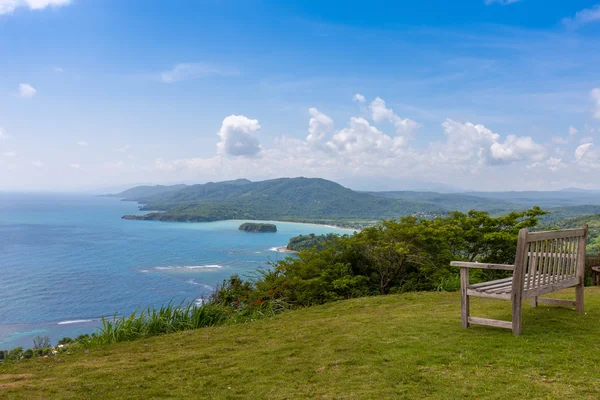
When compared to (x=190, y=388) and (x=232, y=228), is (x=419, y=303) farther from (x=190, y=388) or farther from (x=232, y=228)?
(x=232, y=228)

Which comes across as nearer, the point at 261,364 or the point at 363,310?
the point at 261,364

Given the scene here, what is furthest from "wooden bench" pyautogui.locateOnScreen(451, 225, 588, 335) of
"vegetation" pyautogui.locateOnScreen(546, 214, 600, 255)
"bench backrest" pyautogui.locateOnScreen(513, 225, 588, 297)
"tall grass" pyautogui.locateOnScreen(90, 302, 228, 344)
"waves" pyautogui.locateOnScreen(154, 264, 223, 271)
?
"waves" pyautogui.locateOnScreen(154, 264, 223, 271)

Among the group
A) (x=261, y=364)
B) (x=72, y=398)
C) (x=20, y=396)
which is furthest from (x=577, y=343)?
(x=20, y=396)

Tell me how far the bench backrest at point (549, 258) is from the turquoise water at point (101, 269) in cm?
1722

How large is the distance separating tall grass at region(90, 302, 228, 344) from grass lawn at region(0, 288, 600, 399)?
48 cm

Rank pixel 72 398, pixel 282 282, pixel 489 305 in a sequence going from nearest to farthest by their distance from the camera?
pixel 72 398 → pixel 489 305 → pixel 282 282

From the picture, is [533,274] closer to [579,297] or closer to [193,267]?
[579,297]

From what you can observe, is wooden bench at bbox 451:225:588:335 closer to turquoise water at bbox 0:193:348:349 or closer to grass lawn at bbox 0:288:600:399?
grass lawn at bbox 0:288:600:399

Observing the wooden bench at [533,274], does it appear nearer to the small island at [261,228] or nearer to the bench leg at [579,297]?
the bench leg at [579,297]

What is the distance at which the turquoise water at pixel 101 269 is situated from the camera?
54.3m

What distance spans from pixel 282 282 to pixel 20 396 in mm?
7860

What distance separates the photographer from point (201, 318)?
829cm

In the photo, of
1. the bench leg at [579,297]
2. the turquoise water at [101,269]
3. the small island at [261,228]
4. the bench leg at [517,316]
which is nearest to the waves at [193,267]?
the turquoise water at [101,269]

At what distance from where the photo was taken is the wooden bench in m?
4.93
